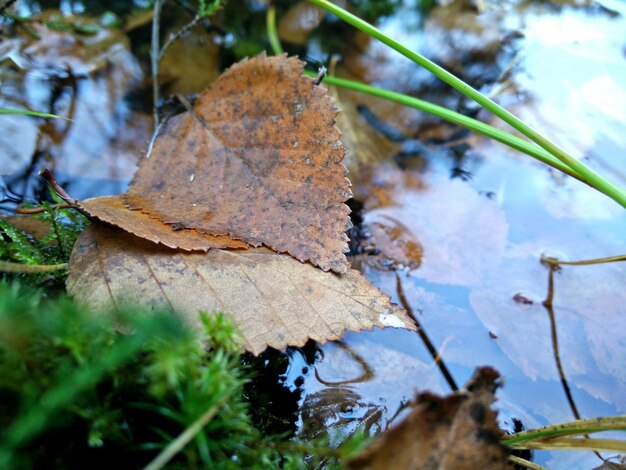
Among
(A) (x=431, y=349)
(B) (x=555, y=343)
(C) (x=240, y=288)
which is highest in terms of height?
(B) (x=555, y=343)

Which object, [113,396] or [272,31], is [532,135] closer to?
[113,396]

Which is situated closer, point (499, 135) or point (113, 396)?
point (113, 396)

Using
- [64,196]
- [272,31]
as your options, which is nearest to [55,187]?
[64,196]

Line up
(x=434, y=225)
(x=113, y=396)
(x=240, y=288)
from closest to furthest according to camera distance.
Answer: (x=113, y=396) < (x=240, y=288) < (x=434, y=225)

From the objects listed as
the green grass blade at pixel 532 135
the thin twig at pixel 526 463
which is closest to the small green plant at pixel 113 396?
the thin twig at pixel 526 463

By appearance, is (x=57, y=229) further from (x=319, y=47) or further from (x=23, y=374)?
(x=319, y=47)

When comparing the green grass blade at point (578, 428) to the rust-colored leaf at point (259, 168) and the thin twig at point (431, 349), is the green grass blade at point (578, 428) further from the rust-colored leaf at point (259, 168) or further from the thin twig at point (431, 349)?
the rust-colored leaf at point (259, 168)

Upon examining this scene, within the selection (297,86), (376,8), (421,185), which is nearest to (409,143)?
(421,185)
